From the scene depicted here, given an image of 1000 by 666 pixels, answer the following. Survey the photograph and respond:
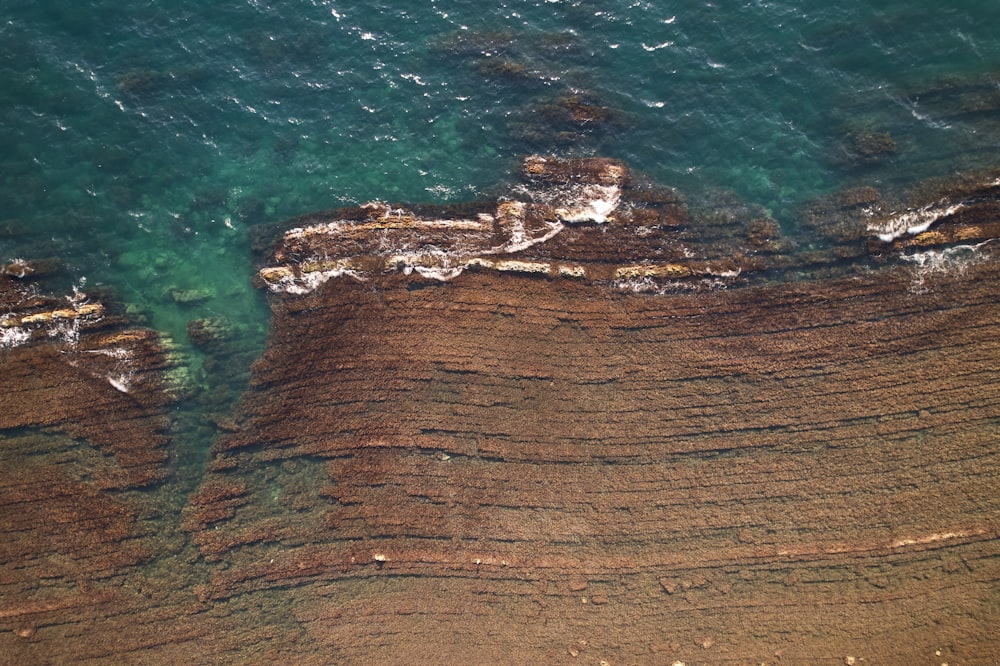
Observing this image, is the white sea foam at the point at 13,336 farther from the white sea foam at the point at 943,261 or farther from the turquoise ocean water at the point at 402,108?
the white sea foam at the point at 943,261

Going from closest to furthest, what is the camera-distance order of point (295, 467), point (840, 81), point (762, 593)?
point (762, 593), point (295, 467), point (840, 81)

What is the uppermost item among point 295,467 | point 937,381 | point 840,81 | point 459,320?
point 840,81

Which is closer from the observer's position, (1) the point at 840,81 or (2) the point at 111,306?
(2) the point at 111,306

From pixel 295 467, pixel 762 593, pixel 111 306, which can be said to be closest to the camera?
pixel 762 593

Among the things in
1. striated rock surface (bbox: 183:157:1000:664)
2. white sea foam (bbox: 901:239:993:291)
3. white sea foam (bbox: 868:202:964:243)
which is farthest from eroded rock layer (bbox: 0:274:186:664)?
white sea foam (bbox: 901:239:993:291)

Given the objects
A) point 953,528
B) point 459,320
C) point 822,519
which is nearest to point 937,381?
point 953,528

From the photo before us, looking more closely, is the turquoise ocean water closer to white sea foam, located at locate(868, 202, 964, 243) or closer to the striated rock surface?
white sea foam, located at locate(868, 202, 964, 243)

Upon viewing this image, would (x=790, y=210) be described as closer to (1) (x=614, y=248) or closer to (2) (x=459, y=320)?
(1) (x=614, y=248)
